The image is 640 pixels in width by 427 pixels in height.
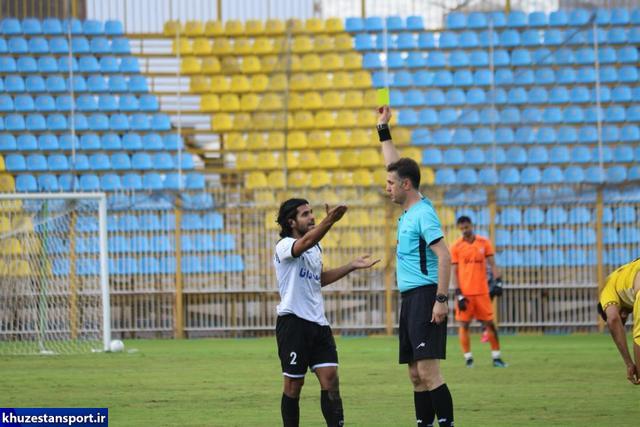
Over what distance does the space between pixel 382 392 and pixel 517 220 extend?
12232mm

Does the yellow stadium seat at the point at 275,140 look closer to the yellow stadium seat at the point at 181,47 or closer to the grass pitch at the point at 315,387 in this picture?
the yellow stadium seat at the point at 181,47

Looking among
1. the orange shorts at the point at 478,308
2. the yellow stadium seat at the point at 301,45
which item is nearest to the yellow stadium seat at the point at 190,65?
the yellow stadium seat at the point at 301,45

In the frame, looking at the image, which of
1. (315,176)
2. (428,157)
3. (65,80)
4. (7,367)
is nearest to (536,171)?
(428,157)

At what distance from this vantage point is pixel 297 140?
28.7 metres

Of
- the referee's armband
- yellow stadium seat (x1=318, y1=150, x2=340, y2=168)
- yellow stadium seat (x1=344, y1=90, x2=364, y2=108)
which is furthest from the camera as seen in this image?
yellow stadium seat (x1=344, y1=90, x2=364, y2=108)

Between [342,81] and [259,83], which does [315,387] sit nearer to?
[342,81]

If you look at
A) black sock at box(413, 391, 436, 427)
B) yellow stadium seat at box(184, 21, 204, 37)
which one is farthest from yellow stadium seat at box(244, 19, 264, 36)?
black sock at box(413, 391, 436, 427)

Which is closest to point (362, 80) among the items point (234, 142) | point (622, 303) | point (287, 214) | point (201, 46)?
point (234, 142)

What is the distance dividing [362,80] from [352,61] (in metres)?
0.65

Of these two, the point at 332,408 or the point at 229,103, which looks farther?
the point at 229,103

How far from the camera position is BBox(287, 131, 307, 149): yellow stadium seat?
28.6 m

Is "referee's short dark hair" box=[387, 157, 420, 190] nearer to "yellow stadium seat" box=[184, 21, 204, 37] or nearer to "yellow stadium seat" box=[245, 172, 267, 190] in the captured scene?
"yellow stadium seat" box=[245, 172, 267, 190]

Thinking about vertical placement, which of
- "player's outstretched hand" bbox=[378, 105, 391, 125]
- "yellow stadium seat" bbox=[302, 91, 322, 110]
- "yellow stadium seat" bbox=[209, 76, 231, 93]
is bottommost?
"player's outstretched hand" bbox=[378, 105, 391, 125]

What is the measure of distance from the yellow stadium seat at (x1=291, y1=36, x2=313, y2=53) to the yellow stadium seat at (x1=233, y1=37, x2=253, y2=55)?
44.8 inches
